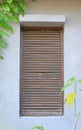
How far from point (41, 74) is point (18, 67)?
1.61 ft

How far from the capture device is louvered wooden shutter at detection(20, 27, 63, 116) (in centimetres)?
592

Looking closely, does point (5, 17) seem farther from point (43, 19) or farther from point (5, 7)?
point (43, 19)

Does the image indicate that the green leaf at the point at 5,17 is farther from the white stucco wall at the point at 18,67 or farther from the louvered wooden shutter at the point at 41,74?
the louvered wooden shutter at the point at 41,74

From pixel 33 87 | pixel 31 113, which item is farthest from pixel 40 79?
pixel 31 113

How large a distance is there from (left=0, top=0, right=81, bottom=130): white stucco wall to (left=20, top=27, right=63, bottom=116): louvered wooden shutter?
0.17 m

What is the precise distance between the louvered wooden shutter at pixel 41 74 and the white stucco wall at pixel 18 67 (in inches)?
6.8

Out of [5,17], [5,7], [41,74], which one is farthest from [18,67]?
Answer: [5,7]

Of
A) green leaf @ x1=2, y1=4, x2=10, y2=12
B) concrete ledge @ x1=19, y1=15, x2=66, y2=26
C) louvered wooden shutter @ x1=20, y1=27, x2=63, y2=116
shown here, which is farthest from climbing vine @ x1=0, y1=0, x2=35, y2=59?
louvered wooden shutter @ x1=20, y1=27, x2=63, y2=116

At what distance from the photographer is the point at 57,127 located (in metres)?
5.77

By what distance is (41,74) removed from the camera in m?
5.95

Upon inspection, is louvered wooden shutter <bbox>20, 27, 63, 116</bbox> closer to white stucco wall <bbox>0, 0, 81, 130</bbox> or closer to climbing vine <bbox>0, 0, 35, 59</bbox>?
white stucco wall <bbox>0, 0, 81, 130</bbox>

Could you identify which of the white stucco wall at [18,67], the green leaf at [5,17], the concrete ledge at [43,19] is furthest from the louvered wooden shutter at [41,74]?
the green leaf at [5,17]

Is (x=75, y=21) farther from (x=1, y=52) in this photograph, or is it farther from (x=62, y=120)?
(x=62, y=120)

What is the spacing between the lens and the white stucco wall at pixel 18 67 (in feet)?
18.9
